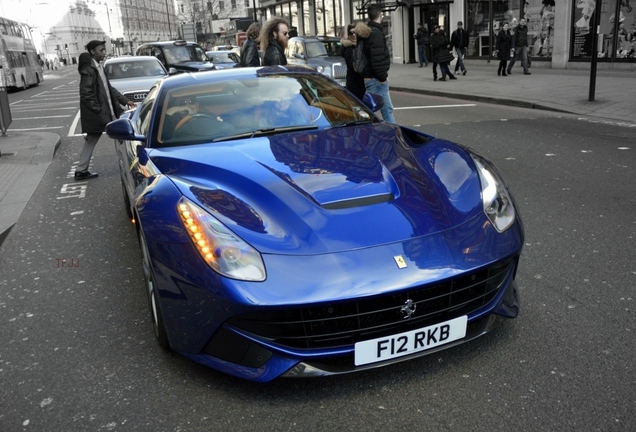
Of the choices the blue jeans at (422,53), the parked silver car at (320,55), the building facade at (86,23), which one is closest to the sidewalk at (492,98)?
the parked silver car at (320,55)

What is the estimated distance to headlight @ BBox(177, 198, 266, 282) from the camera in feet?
8.43

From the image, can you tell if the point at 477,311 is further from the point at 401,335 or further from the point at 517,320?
the point at 517,320

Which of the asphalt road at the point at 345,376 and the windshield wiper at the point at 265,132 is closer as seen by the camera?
the asphalt road at the point at 345,376

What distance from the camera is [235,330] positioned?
8.43 feet

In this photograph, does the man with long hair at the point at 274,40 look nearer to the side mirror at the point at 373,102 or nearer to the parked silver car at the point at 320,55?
the side mirror at the point at 373,102

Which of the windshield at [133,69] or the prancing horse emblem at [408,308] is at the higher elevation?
the windshield at [133,69]

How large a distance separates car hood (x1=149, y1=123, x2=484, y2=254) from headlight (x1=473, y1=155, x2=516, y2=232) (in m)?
0.05

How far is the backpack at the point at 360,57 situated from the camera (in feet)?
27.1

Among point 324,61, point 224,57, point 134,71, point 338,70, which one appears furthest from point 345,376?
point 224,57

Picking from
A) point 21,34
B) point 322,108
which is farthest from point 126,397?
point 21,34

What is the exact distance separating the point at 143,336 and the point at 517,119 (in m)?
9.53

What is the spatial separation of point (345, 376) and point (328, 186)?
0.93 m

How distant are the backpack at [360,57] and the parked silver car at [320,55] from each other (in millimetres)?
8627

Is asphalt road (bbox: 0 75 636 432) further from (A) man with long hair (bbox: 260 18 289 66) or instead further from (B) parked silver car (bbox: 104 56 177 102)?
(B) parked silver car (bbox: 104 56 177 102)
